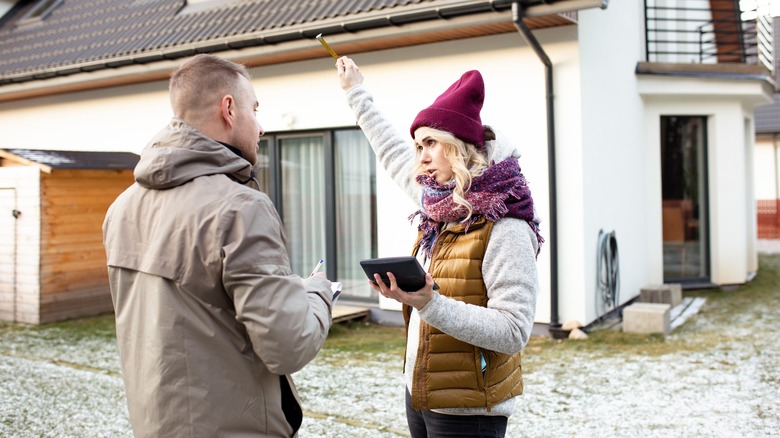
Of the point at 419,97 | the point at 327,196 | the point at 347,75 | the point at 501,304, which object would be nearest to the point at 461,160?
the point at 501,304

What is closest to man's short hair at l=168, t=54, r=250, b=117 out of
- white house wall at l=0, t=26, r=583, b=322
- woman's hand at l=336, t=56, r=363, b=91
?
woman's hand at l=336, t=56, r=363, b=91

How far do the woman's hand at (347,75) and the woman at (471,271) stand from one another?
646 mm

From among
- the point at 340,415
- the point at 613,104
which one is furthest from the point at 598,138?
the point at 340,415

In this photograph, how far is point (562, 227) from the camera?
25.1 ft

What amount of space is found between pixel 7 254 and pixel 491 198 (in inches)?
333

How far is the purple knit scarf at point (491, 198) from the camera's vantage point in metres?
2.27

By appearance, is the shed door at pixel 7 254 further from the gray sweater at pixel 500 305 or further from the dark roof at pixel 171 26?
the gray sweater at pixel 500 305

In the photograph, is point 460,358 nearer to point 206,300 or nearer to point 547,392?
point 206,300

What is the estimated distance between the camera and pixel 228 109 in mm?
1978

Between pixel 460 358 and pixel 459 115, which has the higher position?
pixel 459 115

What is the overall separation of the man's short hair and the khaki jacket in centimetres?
7

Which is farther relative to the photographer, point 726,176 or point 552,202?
point 726,176

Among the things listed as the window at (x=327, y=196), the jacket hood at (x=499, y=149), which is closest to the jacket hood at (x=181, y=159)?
the jacket hood at (x=499, y=149)

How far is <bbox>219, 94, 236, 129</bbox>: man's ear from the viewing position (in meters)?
1.97
